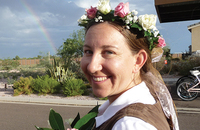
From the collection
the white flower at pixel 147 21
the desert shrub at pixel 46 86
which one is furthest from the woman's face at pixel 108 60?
the desert shrub at pixel 46 86

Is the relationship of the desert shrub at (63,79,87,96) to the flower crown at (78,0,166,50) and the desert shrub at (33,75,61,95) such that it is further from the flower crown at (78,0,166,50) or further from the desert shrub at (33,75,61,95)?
the flower crown at (78,0,166,50)

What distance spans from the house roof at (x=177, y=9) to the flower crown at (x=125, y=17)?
21.9 feet

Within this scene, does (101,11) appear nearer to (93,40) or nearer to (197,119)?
(93,40)

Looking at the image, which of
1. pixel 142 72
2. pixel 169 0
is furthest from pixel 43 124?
pixel 169 0

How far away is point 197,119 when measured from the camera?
598 cm

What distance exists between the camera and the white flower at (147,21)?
1320mm

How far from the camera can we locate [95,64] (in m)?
1.18

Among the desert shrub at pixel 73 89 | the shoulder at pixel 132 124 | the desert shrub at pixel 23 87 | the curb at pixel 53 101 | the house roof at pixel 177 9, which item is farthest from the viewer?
the desert shrub at pixel 23 87

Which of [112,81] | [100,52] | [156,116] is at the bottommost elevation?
[156,116]

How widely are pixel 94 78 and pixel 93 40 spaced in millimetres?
238

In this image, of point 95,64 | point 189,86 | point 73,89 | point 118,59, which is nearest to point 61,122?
point 95,64

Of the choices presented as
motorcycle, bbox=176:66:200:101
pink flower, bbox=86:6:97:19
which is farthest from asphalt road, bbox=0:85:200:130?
pink flower, bbox=86:6:97:19

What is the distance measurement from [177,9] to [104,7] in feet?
27.9

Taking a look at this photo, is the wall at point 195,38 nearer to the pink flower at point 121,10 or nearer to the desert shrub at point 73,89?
the desert shrub at point 73,89
